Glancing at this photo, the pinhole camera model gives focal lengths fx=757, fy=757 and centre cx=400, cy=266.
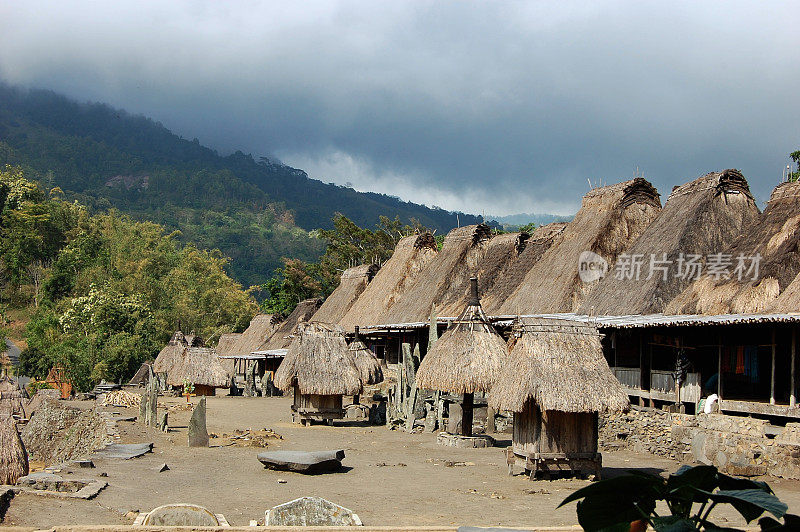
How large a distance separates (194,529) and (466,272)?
23545 mm

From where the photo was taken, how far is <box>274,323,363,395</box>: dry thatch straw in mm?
19969

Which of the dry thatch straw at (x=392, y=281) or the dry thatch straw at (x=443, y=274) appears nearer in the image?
the dry thatch straw at (x=443, y=274)

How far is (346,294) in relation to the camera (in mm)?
37031

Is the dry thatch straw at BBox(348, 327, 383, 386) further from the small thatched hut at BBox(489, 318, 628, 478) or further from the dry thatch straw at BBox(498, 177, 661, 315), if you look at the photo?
the small thatched hut at BBox(489, 318, 628, 478)

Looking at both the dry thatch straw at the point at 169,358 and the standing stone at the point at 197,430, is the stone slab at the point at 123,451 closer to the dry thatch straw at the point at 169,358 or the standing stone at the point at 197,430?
the standing stone at the point at 197,430

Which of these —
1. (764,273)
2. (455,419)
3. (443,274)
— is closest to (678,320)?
(764,273)

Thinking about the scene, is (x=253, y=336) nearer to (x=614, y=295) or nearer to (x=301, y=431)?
(x=301, y=431)

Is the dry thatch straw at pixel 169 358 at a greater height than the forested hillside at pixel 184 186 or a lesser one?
lesser

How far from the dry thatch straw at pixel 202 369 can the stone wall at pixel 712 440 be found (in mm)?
19453

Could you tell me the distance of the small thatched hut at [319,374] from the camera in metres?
20.0

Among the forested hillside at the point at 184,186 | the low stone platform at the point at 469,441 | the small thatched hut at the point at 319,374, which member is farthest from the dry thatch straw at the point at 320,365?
the forested hillside at the point at 184,186

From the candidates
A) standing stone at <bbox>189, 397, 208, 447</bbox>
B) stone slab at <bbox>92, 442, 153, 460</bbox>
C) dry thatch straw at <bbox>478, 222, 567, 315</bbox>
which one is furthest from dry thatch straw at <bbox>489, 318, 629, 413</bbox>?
dry thatch straw at <bbox>478, 222, 567, 315</bbox>

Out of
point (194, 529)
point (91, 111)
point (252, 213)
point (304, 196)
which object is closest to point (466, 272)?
point (194, 529)

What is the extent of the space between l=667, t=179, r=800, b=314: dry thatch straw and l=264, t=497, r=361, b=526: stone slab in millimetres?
9808
